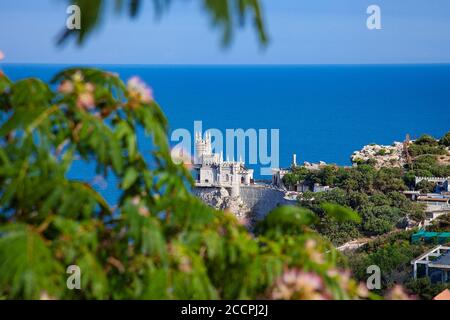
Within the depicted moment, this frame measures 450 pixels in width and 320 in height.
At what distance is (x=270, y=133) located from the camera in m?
69.1

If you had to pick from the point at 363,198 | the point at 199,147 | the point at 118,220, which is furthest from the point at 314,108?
the point at 118,220

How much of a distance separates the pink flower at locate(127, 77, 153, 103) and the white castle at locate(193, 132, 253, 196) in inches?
1569

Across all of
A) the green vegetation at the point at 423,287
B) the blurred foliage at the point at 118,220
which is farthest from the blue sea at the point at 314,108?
the blurred foliage at the point at 118,220

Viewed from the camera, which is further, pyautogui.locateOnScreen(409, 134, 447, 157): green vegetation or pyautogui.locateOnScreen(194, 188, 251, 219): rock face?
pyautogui.locateOnScreen(409, 134, 447, 157): green vegetation

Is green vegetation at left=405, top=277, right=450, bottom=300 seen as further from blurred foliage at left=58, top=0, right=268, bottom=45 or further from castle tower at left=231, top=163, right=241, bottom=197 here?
castle tower at left=231, top=163, right=241, bottom=197

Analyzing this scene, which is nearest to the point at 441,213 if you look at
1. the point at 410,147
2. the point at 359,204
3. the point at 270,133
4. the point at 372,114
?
the point at 359,204

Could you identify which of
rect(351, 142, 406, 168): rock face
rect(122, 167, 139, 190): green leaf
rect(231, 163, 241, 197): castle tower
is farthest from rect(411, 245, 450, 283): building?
rect(351, 142, 406, 168): rock face

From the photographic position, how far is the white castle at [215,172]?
43.7 meters

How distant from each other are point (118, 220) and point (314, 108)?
91.7 metres

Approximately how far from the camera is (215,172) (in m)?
44.5

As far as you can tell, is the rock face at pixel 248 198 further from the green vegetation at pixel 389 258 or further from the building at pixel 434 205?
the green vegetation at pixel 389 258

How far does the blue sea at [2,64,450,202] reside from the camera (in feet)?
220

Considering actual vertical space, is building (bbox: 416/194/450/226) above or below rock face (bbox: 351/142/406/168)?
below

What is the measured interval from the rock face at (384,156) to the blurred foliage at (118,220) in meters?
42.2
